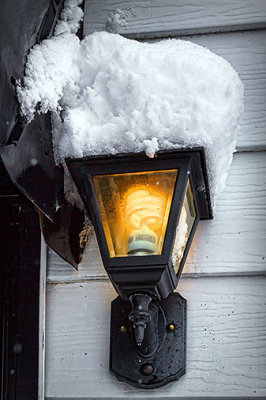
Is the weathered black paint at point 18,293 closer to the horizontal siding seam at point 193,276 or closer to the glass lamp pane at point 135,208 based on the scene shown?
the horizontal siding seam at point 193,276

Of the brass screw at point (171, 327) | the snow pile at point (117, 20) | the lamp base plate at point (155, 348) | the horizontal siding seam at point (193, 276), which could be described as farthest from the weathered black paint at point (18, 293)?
the snow pile at point (117, 20)

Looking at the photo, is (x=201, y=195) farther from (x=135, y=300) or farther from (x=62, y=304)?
(x=62, y=304)

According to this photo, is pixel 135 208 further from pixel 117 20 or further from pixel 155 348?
pixel 117 20

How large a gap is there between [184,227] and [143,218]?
0.15 metres

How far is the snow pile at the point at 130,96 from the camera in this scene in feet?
4.23

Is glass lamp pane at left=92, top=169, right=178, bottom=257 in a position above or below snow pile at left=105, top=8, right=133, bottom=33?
below

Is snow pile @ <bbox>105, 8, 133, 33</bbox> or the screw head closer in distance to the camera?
the screw head

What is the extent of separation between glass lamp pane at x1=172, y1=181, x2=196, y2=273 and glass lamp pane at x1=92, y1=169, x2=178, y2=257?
0.06m

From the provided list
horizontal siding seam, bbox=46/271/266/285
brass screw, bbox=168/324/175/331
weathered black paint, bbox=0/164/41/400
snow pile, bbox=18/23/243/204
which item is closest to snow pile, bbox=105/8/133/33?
snow pile, bbox=18/23/243/204

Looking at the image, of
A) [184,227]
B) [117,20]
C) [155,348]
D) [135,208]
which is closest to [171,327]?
[155,348]

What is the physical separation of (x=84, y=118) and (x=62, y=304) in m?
0.50

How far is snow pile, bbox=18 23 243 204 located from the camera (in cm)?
129

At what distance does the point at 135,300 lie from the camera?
132cm

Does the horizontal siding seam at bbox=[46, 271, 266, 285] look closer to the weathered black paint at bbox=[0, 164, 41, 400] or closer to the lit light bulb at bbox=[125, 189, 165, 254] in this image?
the weathered black paint at bbox=[0, 164, 41, 400]
